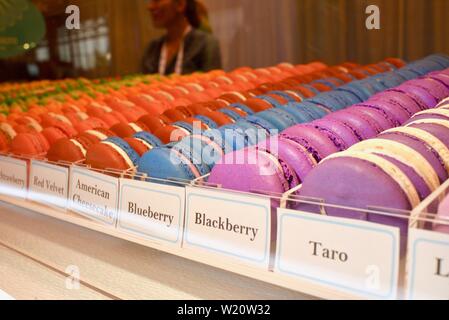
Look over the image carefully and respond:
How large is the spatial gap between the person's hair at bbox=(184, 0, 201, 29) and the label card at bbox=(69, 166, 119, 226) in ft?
9.17

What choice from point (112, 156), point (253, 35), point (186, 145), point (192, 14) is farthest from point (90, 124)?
point (253, 35)

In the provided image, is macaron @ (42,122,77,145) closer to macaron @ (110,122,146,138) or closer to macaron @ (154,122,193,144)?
macaron @ (110,122,146,138)

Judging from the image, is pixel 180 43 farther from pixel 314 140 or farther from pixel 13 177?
pixel 314 140

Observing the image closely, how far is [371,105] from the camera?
1.14m

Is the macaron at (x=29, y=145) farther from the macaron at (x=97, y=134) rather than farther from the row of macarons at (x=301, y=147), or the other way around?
the row of macarons at (x=301, y=147)

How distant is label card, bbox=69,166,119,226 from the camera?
0.88 meters

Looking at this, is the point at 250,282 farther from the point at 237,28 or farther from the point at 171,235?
the point at 237,28

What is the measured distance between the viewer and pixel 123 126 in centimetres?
120

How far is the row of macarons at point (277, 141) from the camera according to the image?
0.81 metres

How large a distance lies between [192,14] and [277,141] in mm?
2949

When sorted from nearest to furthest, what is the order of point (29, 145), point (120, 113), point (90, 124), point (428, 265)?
point (428, 265)
point (29, 145)
point (90, 124)
point (120, 113)

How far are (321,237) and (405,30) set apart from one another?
106 inches

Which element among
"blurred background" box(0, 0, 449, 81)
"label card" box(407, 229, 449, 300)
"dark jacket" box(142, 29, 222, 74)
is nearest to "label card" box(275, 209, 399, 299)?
"label card" box(407, 229, 449, 300)
